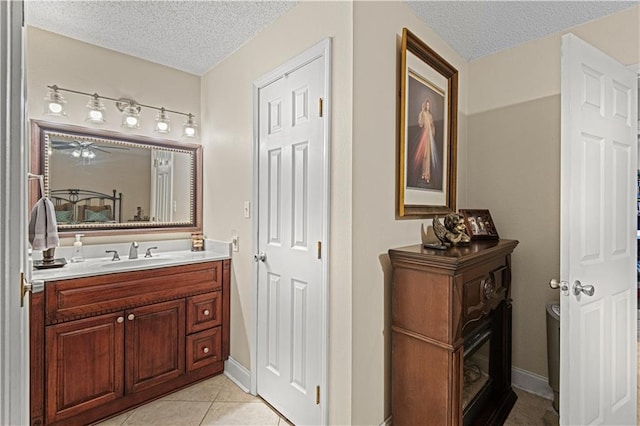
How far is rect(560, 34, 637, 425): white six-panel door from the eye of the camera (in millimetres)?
1451

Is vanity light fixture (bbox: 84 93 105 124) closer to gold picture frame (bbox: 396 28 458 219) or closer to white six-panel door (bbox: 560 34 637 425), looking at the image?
gold picture frame (bbox: 396 28 458 219)

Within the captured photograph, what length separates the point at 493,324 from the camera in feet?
6.90

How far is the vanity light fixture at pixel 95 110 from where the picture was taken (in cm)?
234

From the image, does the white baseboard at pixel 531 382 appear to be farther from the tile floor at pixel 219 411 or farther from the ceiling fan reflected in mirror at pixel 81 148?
the ceiling fan reflected in mirror at pixel 81 148

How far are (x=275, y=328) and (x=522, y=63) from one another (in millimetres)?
2578

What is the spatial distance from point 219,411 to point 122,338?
77 cm

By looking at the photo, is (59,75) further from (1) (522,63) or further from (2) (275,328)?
(1) (522,63)

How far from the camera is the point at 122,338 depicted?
6.49 ft

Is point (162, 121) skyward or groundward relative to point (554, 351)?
skyward

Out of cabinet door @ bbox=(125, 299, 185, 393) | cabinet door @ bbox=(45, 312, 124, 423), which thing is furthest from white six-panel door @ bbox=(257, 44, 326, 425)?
cabinet door @ bbox=(45, 312, 124, 423)

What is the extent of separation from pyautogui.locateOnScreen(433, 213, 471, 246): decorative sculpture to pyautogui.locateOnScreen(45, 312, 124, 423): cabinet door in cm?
205

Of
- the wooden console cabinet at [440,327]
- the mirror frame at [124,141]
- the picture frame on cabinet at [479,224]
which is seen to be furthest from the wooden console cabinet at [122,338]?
the picture frame on cabinet at [479,224]

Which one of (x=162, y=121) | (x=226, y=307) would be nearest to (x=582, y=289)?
(x=226, y=307)

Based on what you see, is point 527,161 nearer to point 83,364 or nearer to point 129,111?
point 129,111
